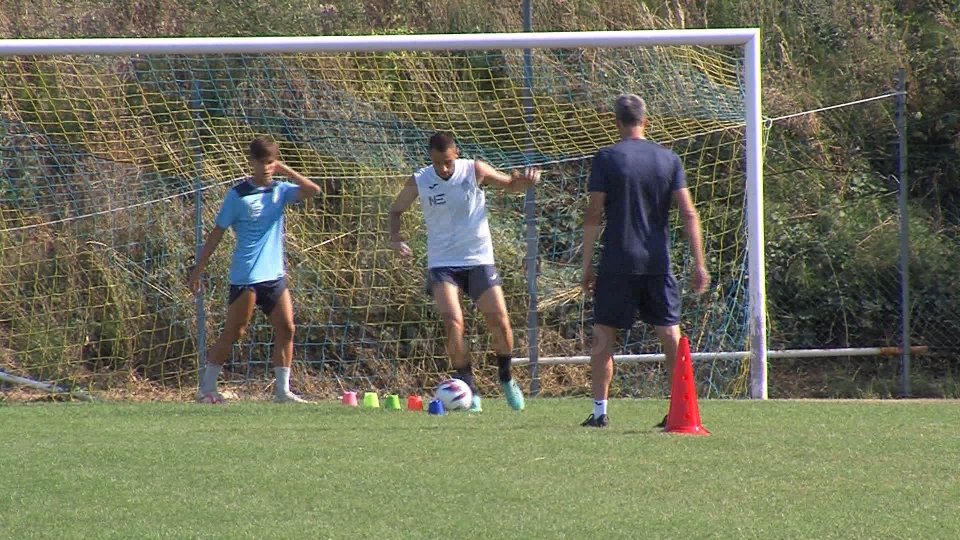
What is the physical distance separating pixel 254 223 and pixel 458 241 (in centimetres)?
171

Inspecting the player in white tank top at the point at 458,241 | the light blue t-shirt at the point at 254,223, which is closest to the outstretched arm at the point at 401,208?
the player in white tank top at the point at 458,241

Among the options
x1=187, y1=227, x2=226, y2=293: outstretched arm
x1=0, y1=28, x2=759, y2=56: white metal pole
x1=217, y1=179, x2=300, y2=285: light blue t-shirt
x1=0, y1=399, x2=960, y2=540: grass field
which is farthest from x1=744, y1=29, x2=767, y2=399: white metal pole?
x1=187, y1=227, x2=226, y2=293: outstretched arm

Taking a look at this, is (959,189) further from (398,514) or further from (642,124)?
(398,514)

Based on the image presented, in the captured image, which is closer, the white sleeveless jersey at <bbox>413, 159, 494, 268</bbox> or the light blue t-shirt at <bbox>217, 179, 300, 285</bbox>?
the white sleeveless jersey at <bbox>413, 159, 494, 268</bbox>

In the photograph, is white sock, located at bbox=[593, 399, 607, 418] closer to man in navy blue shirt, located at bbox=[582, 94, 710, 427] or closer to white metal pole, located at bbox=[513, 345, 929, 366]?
man in navy blue shirt, located at bbox=[582, 94, 710, 427]

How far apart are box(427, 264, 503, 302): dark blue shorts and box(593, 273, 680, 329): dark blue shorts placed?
1.32m

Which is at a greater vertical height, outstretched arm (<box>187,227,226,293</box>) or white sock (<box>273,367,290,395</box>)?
outstretched arm (<box>187,227,226,293</box>)

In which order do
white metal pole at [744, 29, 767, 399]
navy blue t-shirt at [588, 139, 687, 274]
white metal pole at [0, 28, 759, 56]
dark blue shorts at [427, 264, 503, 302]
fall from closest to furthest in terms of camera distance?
navy blue t-shirt at [588, 139, 687, 274] → dark blue shorts at [427, 264, 503, 302] → white metal pole at [0, 28, 759, 56] → white metal pole at [744, 29, 767, 399]

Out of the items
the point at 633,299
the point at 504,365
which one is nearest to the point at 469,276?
the point at 504,365

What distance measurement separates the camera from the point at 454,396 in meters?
9.33

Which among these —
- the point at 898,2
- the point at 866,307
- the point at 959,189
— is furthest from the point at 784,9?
the point at 866,307

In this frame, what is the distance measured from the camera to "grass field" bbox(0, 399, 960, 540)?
18.2ft

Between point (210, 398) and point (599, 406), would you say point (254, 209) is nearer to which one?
point (210, 398)

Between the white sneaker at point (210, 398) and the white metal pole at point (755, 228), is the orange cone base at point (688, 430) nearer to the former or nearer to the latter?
the white metal pole at point (755, 228)
